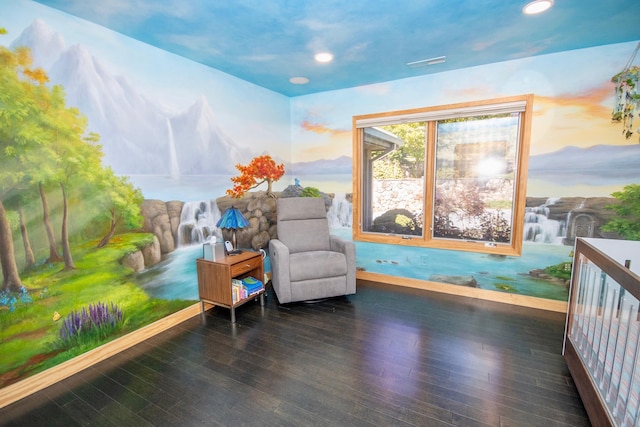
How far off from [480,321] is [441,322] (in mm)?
366

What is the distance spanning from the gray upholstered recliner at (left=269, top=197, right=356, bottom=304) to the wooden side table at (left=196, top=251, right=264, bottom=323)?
306 millimetres

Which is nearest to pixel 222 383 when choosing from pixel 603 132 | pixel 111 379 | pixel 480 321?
pixel 111 379

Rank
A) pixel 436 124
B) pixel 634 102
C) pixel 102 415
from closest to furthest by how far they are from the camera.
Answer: pixel 102 415
pixel 634 102
pixel 436 124

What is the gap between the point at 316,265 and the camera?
9.74 ft

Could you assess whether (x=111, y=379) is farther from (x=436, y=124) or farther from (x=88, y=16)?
(x=436, y=124)

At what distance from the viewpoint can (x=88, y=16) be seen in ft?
6.57

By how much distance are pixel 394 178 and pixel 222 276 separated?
2.30 meters

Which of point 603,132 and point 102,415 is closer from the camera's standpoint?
point 102,415

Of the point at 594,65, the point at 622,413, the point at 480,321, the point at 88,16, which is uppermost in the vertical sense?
the point at 88,16

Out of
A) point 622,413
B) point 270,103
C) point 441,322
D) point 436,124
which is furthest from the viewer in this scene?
point 270,103

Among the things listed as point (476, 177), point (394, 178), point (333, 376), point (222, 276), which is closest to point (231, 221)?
point (222, 276)

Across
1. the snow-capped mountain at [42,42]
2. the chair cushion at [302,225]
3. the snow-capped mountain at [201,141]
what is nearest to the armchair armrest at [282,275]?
the chair cushion at [302,225]

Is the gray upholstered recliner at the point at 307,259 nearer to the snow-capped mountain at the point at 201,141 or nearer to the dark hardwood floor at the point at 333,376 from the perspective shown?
the dark hardwood floor at the point at 333,376

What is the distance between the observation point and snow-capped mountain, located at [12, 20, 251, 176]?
1.93m
